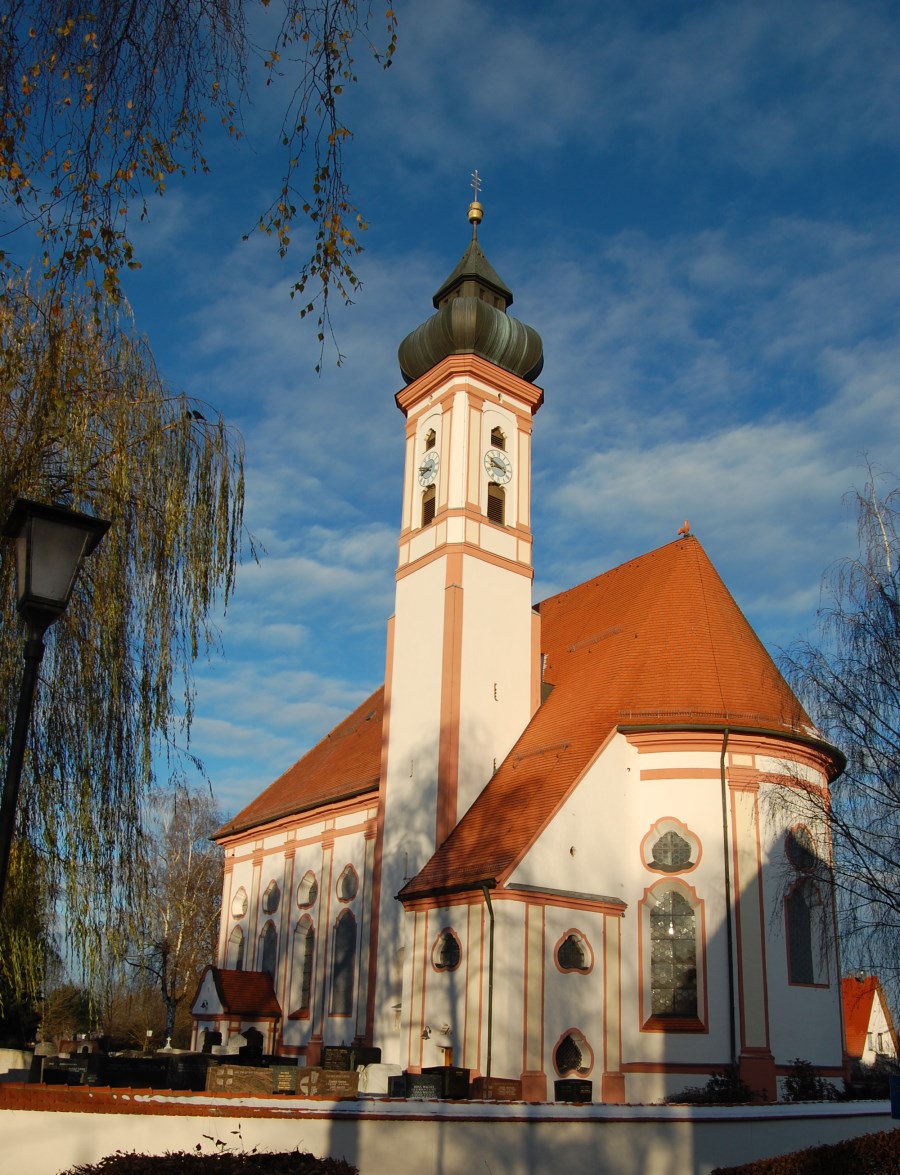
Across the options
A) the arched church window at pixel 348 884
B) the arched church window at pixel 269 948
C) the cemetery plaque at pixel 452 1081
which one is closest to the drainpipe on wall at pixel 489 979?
the cemetery plaque at pixel 452 1081

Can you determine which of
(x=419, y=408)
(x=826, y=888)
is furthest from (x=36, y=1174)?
(x=419, y=408)

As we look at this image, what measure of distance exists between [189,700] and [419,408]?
67.5ft

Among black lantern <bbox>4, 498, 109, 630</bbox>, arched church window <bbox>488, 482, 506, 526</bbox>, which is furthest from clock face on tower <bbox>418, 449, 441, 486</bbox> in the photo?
black lantern <bbox>4, 498, 109, 630</bbox>

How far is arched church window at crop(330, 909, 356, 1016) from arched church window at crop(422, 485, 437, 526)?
31.4 feet

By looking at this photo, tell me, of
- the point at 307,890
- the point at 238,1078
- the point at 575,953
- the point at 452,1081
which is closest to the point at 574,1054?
the point at 575,953

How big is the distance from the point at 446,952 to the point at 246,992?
1150 cm

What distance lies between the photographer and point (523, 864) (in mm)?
20141

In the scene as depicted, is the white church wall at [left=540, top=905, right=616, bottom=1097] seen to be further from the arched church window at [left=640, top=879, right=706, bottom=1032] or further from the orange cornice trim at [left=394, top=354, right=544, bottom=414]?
the orange cornice trim at [left=394, top=354, right=544, bottom=414]

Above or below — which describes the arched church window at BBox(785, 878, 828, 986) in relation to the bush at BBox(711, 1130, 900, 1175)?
above

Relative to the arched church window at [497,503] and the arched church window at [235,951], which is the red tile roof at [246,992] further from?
the arched church window at [497,503]

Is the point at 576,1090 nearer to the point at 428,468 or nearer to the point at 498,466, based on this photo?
the point at 498,466

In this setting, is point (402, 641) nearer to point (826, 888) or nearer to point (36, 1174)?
point (826, 888)

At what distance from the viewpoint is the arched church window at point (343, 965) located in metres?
26.8

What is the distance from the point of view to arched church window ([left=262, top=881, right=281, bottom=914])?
31828 mm
